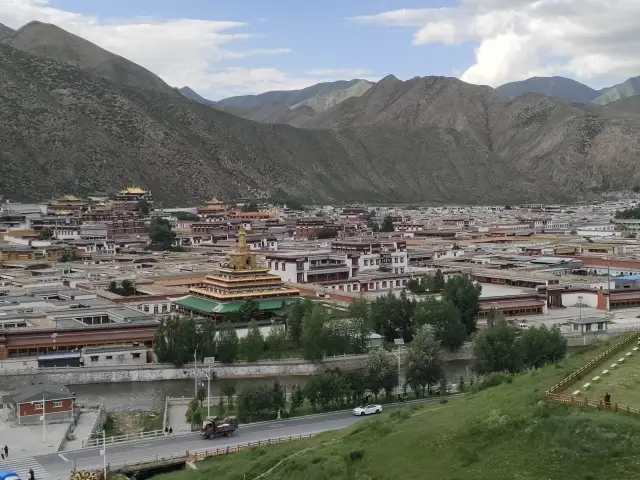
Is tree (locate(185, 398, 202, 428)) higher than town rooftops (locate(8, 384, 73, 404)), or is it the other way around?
town rooftops (locate(8, 384, 73, 404))

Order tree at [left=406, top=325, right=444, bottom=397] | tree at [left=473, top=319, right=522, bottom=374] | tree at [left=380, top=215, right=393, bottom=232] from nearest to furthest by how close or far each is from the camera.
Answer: tree at [left=406, top=325, right=444, bottom=397] → tree at [left=473, top=319, right=522, bottom=374] → tree at [left=380, top=215, right=393, bottom=232]

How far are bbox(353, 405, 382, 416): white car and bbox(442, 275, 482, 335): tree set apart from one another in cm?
1501

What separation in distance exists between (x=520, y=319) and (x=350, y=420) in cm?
2236

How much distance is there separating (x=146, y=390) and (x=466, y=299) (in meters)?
16.9

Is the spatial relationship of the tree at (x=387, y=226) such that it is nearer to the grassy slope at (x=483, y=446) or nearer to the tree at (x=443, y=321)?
the tree at (x=443, y=321)

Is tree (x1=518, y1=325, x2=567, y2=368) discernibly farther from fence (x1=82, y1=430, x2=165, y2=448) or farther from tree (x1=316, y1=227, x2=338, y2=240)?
tree (x1=316, y1=227, x2=338, y2=240)

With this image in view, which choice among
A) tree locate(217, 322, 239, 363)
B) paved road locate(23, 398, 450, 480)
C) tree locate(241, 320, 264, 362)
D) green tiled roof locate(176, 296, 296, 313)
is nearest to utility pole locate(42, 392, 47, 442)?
paved road locate(23, 398, 450, 480)

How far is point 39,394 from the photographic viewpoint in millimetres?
28359

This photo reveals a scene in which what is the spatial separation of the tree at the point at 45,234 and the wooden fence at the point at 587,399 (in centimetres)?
7559

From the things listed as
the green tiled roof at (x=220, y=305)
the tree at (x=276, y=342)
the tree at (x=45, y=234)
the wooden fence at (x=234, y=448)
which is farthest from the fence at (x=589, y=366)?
the tree at (x=45, y=234)

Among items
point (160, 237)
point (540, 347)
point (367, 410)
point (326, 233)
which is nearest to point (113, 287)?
point (160, 237)

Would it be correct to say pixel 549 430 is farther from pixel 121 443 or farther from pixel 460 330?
pixel 460 330

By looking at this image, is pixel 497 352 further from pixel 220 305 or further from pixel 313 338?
pixel 220 305

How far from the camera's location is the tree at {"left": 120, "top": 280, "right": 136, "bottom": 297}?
53844 mm
